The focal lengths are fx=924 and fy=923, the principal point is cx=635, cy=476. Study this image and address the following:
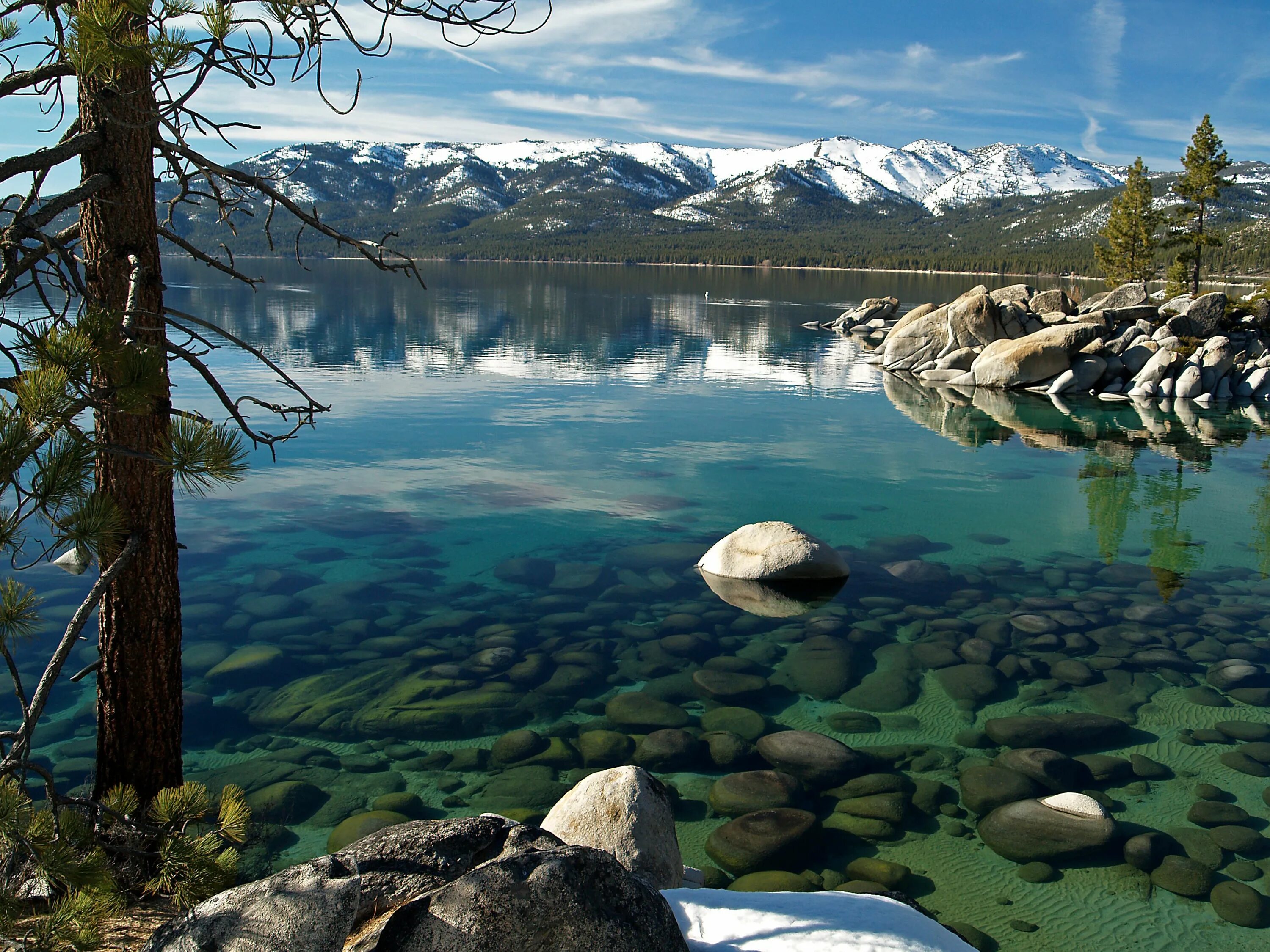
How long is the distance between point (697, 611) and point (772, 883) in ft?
18.3

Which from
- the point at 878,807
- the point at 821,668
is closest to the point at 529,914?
the point at 878,807

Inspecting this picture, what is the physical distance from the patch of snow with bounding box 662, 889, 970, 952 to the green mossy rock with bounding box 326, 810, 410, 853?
3391 millimetres

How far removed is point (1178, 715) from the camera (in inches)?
388

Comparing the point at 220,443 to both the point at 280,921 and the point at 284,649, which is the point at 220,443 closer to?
the point at 280,921

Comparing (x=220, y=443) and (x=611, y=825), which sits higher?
(x=220, y=443)

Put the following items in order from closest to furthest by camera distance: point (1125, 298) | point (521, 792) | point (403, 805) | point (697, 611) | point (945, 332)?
1. point (403, 805)
2. point (521, 792)
3. point (697, 611)
4. point (945, 332)
5. point (1125, 298)

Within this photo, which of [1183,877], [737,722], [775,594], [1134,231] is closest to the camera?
[1183,877]

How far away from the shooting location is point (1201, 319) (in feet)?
124

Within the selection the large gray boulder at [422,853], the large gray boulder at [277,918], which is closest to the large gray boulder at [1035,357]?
the large gray boulder at [422,853]

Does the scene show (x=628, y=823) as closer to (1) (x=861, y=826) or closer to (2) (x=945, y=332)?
(1) (x=861, y=826)

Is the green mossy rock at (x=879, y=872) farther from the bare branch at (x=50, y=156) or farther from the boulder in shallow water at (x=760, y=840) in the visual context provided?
the bare branch at (x=50, y=156)

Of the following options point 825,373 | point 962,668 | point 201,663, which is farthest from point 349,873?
point 825,373

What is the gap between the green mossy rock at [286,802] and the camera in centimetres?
788

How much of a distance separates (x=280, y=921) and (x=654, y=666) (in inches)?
294
